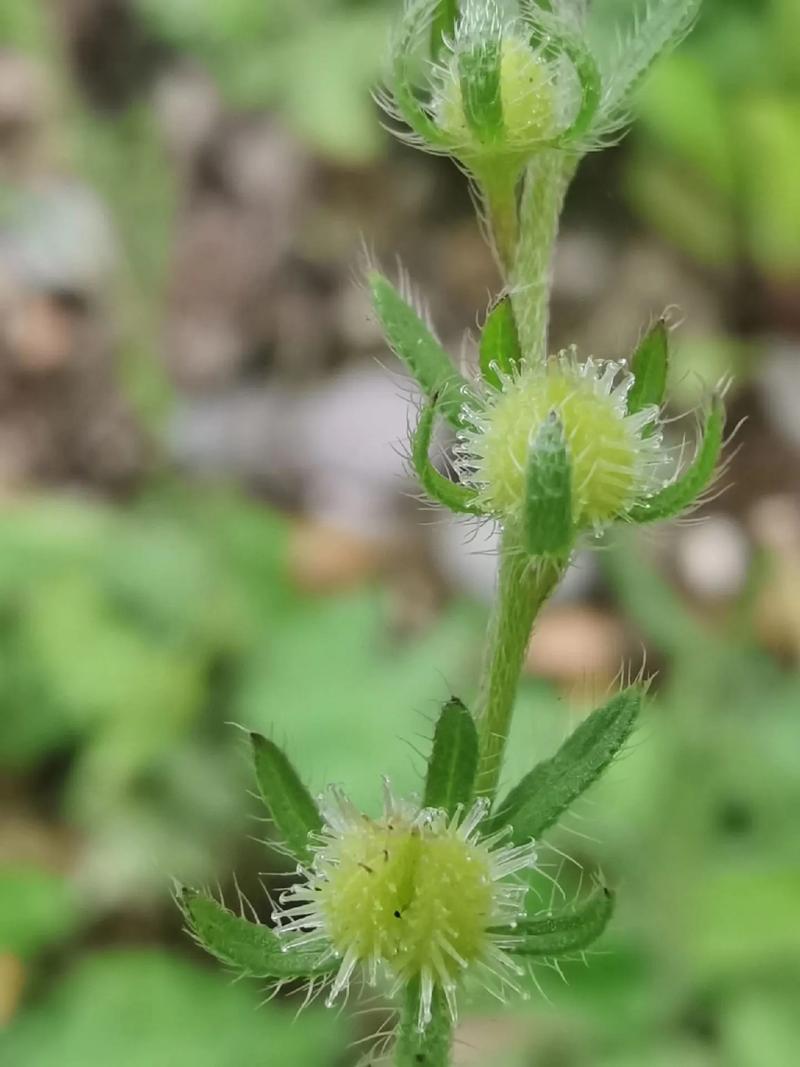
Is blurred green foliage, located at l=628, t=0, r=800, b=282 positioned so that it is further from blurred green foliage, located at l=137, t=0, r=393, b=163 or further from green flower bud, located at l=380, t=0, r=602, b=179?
green flower bud, located at l=380, t=0, r=602, b=179

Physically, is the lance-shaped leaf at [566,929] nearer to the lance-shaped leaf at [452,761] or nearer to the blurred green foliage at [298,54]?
the lance-shaped leaf at [452,761]

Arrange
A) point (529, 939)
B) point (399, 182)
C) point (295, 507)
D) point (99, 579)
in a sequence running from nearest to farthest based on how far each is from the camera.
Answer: point (529, 939)
point (99, 579)
point (295, 507)
point (399, 182)

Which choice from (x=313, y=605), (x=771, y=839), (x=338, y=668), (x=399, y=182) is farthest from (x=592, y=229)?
(x=771, y=839)

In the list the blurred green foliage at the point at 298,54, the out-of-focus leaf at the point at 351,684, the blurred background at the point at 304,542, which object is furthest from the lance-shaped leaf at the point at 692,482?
the blurred green foliage at the point at 298,54

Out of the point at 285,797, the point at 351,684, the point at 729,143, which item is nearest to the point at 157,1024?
the point at 351,684

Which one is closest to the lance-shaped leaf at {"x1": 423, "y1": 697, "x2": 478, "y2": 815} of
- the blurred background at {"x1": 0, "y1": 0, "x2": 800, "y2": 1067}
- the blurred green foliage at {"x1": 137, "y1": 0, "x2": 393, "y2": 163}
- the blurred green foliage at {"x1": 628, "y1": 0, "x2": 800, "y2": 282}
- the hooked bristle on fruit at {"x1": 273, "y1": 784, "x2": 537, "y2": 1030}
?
the hooked bristle on fruit at {"x1": 273, "y1": 784, "x2": 537, "y2": 1030}

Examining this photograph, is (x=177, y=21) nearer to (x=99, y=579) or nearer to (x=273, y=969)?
(x=99, y=579)
